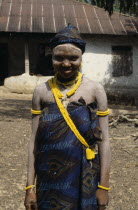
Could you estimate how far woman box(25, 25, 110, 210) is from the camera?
193 cm

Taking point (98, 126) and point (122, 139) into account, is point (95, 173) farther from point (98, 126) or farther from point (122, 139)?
point (122, 139)

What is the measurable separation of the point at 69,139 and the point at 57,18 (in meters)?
14.4

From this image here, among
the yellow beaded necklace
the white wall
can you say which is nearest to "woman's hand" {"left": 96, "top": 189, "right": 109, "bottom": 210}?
the yellow beaded necklace

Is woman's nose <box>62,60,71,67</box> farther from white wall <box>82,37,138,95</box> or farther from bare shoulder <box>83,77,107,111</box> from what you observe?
white wall <box>82,37,138,95</box>

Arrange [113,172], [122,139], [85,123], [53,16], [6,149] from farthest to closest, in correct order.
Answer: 1. [53,16]
2. [122,139]
3. [6,149]
4. [113,172]
5. [85,123]

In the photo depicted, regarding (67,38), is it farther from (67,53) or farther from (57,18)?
(57,18)

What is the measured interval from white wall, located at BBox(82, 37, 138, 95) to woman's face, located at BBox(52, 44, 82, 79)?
42.8 ft

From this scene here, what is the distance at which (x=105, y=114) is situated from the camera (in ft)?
6.63

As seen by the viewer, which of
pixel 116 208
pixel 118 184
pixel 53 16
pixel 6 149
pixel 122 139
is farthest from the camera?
pixel 53 16

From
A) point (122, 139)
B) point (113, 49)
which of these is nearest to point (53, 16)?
point (113, 49)

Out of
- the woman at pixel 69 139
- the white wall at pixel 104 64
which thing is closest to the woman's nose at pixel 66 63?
the woman at pixel 69 139

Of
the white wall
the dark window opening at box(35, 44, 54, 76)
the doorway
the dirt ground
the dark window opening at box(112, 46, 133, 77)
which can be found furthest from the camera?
the doorway

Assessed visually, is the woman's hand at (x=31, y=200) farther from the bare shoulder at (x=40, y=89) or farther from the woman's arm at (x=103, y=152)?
the bare shoulder at (x=40, y=89)

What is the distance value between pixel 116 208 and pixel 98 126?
2116 millimetres
